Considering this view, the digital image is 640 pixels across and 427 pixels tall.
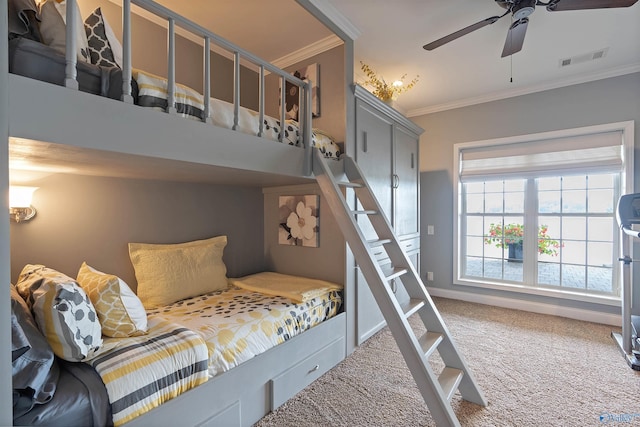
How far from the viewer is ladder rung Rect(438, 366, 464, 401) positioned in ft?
5.24

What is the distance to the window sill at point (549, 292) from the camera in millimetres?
3055

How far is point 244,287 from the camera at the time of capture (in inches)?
95.3

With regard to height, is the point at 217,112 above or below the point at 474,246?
above

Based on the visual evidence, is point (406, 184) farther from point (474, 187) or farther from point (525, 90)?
point (525, 90)

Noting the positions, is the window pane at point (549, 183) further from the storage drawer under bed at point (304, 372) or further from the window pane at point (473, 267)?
the storage drawer under bed at point (304, 372)

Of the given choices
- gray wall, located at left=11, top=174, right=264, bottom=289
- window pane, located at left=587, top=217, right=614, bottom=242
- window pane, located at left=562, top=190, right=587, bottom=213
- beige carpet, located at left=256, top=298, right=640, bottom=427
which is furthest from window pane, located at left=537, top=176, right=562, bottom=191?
gray wall, located at left=11, top=174, right=264, bottom=289

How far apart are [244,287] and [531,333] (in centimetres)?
280

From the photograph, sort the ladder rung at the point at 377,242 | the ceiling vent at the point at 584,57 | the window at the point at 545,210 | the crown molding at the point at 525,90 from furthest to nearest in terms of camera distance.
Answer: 1. the window at the point at 545,210
2. the crown molding at the point at 525,90
3. the ceiling vent at the point at 584,57
4. the ladder rung at the point at 377,242

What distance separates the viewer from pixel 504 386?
1988mm

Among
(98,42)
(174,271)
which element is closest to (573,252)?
(174,271)

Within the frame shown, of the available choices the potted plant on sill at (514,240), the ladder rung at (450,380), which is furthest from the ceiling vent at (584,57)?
the ladder rung at (450,380)

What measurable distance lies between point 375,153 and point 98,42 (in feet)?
7.02

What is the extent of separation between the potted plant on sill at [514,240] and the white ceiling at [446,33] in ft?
5.49

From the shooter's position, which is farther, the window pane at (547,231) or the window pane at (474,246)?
the window pane at (474,246)
